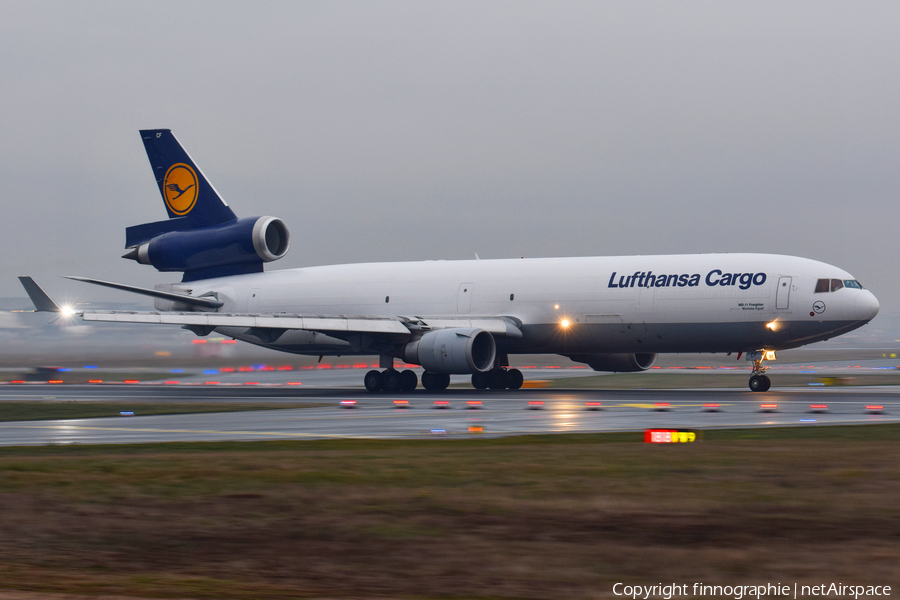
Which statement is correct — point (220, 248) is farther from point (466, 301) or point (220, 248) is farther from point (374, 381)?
point (466, 301)

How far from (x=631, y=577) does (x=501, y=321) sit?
29.2m

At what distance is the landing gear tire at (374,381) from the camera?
3753 centimetres

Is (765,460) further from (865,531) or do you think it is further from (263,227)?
(263,227)

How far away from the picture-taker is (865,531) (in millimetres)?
8938

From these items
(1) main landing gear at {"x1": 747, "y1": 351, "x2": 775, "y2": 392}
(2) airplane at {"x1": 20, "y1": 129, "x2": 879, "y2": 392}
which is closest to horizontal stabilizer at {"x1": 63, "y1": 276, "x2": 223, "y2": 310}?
(2) airplane at {"x1": 20, "y1": 129, "x2": 879, "y2": 392}

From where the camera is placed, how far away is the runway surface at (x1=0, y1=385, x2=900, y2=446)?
18.8m

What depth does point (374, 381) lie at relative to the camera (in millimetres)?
37531

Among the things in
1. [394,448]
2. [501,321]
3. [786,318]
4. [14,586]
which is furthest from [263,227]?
[14,586]

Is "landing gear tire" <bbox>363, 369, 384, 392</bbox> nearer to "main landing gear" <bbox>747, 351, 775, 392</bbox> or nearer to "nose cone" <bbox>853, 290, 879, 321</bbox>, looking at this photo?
"main landing gear" <bbox>747, 351, 775, 392</bbox>

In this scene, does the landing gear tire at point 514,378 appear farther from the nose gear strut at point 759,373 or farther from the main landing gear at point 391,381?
the nose gear strut at point 759,373

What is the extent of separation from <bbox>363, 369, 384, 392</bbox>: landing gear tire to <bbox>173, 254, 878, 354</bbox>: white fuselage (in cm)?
131

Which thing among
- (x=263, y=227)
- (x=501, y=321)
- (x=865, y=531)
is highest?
(x=263, y=227)

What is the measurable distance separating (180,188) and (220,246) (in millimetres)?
3234

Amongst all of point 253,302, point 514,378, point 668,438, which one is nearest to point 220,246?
point 253,302
